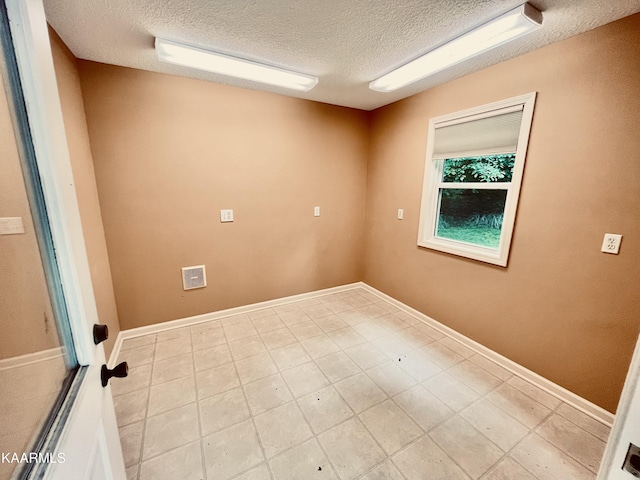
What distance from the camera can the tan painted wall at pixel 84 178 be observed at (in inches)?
63.7

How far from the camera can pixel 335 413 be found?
1.63 m

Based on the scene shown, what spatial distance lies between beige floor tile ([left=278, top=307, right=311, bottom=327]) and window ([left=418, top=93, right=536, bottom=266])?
1.53 metres

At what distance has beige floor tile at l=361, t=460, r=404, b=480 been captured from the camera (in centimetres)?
127

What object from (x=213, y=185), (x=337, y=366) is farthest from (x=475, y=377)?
(x=213, y=185)

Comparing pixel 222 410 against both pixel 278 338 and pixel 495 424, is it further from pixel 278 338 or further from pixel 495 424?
pixel 495 424

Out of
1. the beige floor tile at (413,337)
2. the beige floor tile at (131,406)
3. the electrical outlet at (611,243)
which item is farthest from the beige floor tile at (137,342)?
the electrical outlet at (611,243)

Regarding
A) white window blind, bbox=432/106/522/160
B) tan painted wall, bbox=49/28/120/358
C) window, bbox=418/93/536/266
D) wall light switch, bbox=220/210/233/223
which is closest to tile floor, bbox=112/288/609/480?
tan painted wall, bbox=49/28/120/358

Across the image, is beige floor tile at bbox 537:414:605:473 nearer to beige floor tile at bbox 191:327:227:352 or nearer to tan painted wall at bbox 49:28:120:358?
beige floor tile at bbox 191:327:227:352

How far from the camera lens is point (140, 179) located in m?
2.24

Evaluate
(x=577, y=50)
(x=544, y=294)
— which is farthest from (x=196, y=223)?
(x=577, y=50)

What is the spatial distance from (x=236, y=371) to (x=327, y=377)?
2.37ft

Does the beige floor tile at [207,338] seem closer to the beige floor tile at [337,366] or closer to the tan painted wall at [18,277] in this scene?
the beige floor tile at [337,366]

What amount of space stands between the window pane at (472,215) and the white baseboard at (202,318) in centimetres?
165

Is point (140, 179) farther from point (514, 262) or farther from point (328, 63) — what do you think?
point (514, 262)
